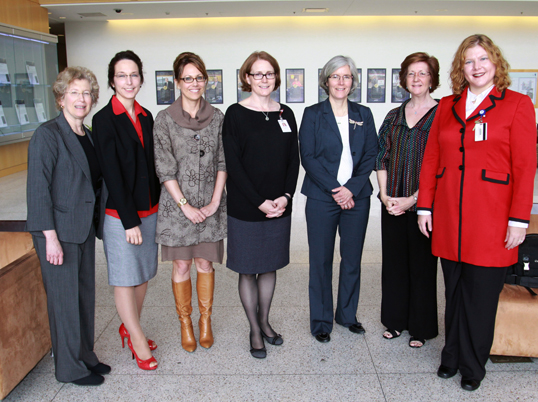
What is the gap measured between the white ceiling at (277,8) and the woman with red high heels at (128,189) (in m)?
8.87

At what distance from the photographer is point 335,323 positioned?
134 inches

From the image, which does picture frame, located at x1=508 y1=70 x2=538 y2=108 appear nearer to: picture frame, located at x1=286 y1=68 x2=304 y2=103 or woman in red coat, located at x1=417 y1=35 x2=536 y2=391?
picture frame, located at x1=286 y1=68 x2=304 y2=103

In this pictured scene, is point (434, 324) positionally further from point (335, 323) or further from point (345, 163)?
point (345, 163)

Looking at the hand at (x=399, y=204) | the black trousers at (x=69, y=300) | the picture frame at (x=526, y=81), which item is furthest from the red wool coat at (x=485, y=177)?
the picture frame at (x=526, y=81)

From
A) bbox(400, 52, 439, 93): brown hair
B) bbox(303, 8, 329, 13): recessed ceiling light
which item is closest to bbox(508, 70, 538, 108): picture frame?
bbox(303, 8, 329, 13): recessed ceiling light

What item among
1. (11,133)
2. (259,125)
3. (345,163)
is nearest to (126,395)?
(259,125)

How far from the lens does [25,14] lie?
1059cm

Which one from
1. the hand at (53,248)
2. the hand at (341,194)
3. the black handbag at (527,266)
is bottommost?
the black handbag at (527,266)

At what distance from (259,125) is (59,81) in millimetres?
1161

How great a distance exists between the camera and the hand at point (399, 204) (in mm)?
2873

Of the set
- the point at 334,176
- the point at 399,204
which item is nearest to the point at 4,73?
the point at 334,176

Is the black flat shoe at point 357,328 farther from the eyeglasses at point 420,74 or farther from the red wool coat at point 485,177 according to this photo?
the eyeglasses at point 420,74

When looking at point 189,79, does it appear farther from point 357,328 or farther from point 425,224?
point 357,328

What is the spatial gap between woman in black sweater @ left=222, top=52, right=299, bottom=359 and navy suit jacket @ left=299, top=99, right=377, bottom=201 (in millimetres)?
127
